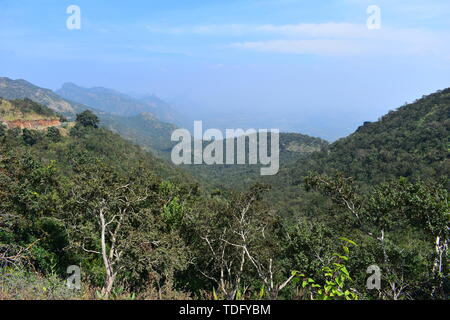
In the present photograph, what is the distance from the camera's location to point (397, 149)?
5344 centimetres

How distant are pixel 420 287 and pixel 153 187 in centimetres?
1165

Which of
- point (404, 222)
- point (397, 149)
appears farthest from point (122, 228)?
point (397, 149)

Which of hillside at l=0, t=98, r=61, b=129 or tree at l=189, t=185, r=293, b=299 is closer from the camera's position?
tree at l=189, t=185, r=293, b=299

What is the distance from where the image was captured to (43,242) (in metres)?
13.6

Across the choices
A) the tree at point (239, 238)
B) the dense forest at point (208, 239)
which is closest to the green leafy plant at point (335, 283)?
the dense forest at point (208, 239)

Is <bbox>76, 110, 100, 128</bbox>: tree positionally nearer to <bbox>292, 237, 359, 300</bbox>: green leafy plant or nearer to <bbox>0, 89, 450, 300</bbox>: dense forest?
<bbox>0, 89, 450, 300</bbox>: dense forest

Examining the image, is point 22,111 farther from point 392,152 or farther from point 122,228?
point 392,152

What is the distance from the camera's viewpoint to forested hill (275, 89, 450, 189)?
44.3 metres

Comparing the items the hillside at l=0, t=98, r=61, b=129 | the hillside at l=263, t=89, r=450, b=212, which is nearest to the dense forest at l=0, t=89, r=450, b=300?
the hillside at l=263, t=89, r=450, b=212

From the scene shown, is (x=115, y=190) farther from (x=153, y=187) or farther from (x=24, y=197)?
(x=24, y=197)

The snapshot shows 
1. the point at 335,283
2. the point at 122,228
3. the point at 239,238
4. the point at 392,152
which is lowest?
the point at 239,238

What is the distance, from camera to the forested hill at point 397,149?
44.3m

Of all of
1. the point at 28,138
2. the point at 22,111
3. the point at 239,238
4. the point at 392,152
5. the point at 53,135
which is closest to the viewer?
the point at 239,238

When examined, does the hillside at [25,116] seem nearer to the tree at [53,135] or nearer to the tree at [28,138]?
the tree at [53,135]
